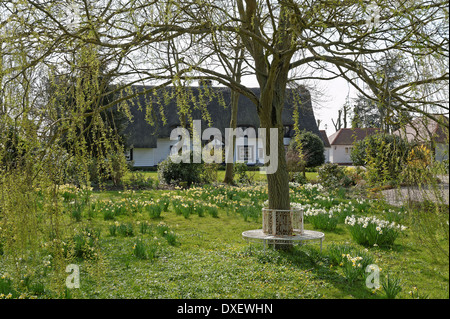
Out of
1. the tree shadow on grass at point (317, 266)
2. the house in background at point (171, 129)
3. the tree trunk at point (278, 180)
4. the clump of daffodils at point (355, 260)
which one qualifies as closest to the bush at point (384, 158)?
the clump of daffodils at point (355, 260)

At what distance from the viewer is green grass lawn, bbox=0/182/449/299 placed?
3.82 meters

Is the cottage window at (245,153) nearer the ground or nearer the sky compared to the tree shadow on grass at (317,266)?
nearer the sky

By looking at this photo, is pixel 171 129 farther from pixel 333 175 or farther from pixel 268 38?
pixel 268 38

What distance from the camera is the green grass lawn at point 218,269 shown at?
382cm

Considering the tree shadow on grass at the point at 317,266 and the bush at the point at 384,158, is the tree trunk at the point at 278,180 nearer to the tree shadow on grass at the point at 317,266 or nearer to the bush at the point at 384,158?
the tree shadow on grass at the point at 317,266

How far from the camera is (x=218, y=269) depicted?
4.55 metres

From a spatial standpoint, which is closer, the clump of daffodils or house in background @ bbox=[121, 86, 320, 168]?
the clump of daffodils

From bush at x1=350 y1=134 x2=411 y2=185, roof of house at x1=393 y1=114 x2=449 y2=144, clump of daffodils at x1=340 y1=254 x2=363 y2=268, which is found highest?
roof of house at x1=393 y1=114 x2=449 y2=144

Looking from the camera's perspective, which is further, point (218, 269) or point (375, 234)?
point (375, 234)

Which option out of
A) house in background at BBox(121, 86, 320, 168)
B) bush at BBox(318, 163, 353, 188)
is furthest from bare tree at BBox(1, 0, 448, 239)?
house in background at BBox(121, 86, 320, 168)

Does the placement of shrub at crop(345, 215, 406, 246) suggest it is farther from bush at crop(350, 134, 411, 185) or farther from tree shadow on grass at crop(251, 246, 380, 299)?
bush at crop(350, 134, 411, 185)

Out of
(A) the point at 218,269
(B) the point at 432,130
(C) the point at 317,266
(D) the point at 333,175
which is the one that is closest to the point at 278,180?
(C) the point at 317,266
